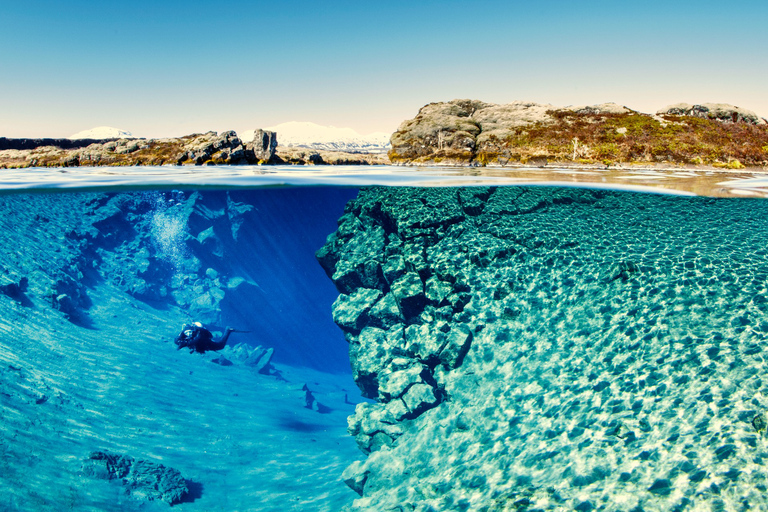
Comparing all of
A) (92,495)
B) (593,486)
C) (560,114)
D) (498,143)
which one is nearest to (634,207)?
(593,486)

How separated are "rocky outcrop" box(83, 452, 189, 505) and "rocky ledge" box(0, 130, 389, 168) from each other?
34.8 meters

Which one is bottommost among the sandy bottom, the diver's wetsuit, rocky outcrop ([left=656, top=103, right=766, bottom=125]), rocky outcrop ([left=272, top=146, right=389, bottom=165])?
the sandy bottom

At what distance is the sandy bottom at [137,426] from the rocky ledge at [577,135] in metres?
35.0

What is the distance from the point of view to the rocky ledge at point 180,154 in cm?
3906

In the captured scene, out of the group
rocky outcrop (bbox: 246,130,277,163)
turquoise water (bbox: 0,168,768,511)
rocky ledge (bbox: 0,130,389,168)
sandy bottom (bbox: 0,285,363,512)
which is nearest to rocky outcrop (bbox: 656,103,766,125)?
rocky ledge (bbox: 0,130,389,168)

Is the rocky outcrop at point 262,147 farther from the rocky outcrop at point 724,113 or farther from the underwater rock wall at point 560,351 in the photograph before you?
the rocky outcrop at point 724,113

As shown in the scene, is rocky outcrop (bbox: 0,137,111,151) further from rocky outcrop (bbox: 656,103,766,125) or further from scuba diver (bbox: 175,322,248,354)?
rocky outcrop (bbox: 656,103,766,125)

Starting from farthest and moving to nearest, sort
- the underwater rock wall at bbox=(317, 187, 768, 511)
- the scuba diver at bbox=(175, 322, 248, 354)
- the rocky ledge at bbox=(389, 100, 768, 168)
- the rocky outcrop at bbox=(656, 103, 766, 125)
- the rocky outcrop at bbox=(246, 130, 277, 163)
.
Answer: the rocky outcrop at bbox=(656, 103, 766, 125) < the rocky outcrop at bbox=(246, 130, 277, 163) < the rocky ledge at bbox=(389, 100, 768, 168) < the scuba diver at bbox=(175, 322, 248, 354) < the underwater rock wall at bbox=(317, 187, 768, 511)

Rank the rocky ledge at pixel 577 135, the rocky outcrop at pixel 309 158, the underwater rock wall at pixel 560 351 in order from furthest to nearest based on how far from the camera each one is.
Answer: the rocky outcrop at pixel 309 158 → the rocky ledge at pixel 577 135 → the underwater rock wall at pixel 560 351

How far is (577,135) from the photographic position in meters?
38.7

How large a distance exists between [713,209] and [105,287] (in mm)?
25406

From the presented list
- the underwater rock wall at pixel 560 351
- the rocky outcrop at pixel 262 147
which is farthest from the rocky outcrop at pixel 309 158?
the underwater rock wall at pixel 560 351

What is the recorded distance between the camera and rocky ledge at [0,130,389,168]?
3906 cm

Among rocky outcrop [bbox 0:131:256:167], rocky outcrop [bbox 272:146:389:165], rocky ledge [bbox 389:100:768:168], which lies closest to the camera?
rocky ledge [bbox 389:100:768:168]
